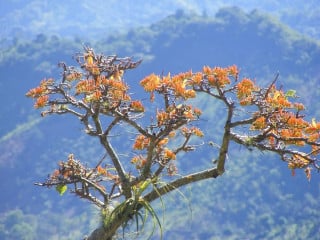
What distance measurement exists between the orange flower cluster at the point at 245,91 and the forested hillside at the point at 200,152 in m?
86.0

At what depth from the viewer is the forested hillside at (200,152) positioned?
11594 cm

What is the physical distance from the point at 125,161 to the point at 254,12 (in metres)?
55.5

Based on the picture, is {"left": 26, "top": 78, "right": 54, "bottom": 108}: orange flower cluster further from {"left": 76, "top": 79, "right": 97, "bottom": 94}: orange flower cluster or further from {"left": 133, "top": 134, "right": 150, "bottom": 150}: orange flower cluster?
{"left": 133, "top": 134, "right": 150, "bottom": 150}: orange flower cluster

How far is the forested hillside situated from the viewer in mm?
115938

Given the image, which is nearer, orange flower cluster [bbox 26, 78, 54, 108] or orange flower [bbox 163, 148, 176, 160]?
orange flower cluster [bbox 26, 78, 54, 108]

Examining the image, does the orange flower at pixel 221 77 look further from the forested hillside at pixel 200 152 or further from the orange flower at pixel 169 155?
the forested hillside at pixel 200 152

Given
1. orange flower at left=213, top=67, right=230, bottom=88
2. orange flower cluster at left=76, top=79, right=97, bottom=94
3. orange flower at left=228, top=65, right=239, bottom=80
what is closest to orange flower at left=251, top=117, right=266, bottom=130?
orange flower at left=213, top=67, right=230, bottom=88

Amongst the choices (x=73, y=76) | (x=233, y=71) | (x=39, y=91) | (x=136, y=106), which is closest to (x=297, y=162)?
(x=233, y=71)

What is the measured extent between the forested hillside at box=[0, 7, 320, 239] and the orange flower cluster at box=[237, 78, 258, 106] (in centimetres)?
8599

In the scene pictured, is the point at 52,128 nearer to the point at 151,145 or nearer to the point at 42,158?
the point at 42,158

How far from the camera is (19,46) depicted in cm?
17862

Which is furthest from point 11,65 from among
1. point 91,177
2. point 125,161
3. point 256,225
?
point 91,177

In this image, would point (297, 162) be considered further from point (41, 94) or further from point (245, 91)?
point (41, 94)

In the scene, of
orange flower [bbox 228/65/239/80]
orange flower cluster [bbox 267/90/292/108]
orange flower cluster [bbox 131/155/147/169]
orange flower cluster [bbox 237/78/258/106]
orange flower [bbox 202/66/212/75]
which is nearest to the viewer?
orange flower cluster [bbox 267/90/292/108]
